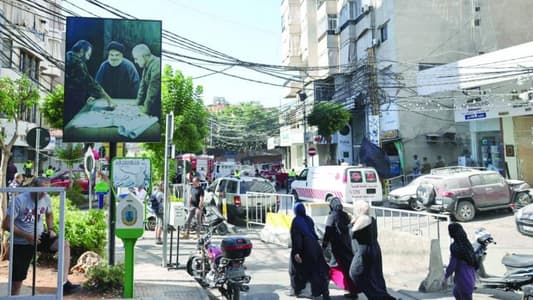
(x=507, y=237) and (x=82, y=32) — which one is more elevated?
(x=82, y=32)

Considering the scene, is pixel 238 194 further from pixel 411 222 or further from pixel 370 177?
pixel 411 222

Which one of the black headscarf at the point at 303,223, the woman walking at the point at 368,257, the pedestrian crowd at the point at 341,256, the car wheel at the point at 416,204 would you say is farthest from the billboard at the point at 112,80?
the car wheel at the point at 416,204

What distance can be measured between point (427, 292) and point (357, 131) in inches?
1177

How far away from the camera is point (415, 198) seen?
15.9m

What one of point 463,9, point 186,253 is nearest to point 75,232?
point 186,253

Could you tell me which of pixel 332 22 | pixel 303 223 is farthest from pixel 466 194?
pixel 332 22

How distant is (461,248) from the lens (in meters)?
5.53

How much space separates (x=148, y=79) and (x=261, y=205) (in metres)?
7.41

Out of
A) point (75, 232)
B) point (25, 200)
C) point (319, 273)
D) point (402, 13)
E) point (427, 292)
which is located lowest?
point (427, 292)

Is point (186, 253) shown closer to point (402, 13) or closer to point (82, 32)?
point (82, 32)

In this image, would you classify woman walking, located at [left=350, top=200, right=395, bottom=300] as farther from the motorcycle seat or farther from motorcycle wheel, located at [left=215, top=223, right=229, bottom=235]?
motorcycle wheel, located at [left=215, top=223, right=229, bottom=235]

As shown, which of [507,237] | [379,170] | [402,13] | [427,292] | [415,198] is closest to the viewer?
[427,292]

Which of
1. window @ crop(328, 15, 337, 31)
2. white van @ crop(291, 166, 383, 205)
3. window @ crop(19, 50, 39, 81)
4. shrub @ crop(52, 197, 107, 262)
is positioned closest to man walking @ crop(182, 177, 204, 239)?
shrub @ crop(52, 197, 107, 262)

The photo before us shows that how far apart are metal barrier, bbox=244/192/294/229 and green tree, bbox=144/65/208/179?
5073mm
